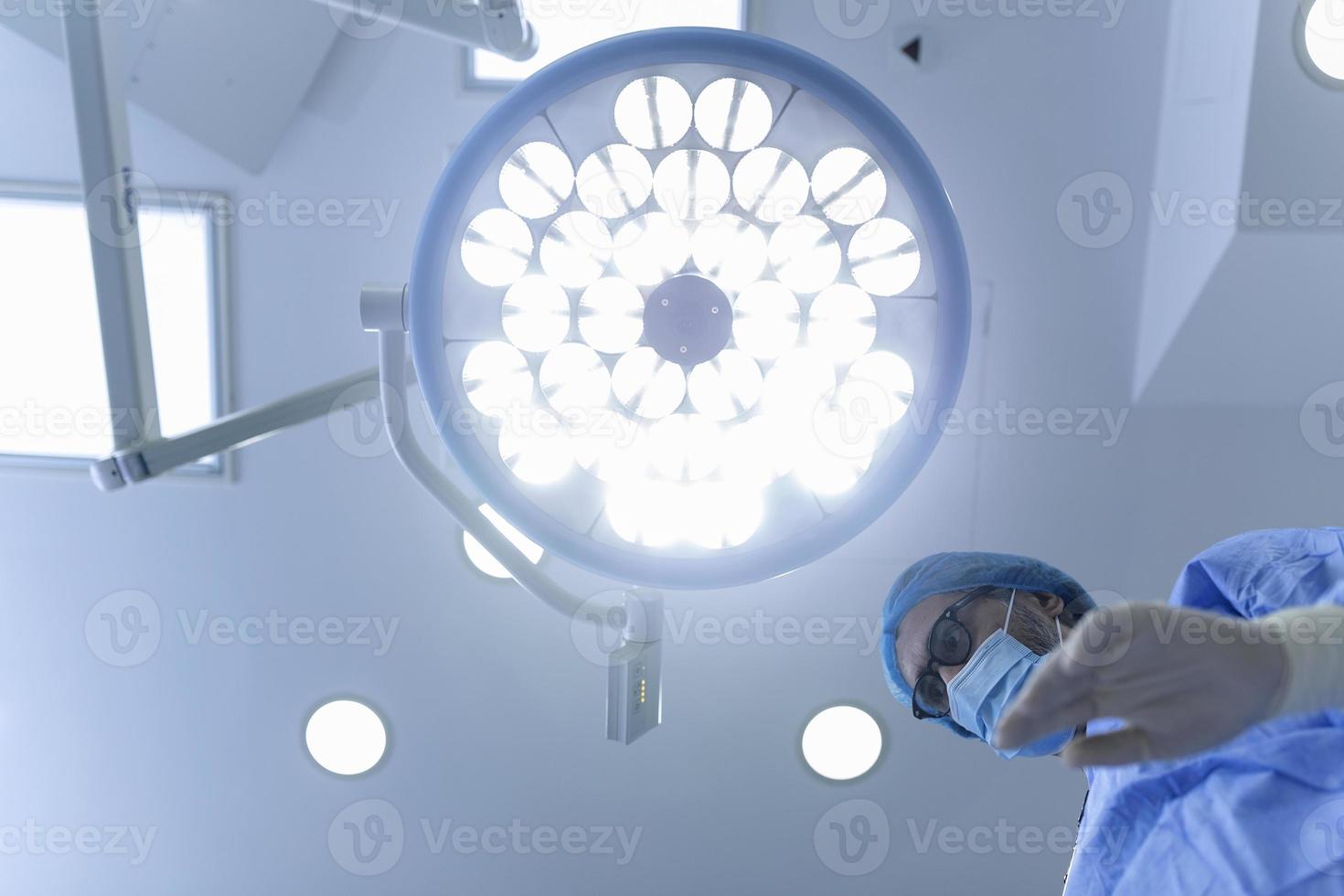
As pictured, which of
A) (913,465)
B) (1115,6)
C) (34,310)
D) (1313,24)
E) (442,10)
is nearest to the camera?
(913,465)

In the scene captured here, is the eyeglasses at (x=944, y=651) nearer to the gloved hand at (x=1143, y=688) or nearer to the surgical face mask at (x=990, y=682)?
the surgical face mask at (x=990, y=682)

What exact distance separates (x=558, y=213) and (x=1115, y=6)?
1.51 meters

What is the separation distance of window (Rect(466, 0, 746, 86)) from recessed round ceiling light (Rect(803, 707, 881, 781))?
161 cm

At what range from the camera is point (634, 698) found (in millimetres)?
1169

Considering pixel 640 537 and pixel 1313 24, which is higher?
pixel 1313 24

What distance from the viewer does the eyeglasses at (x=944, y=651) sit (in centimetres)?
140

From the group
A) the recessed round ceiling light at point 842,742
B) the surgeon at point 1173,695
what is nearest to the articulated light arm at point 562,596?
the surgeon at point 1173,695

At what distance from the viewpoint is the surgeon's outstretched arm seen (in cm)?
72

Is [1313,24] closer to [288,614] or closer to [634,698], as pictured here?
[634,698]

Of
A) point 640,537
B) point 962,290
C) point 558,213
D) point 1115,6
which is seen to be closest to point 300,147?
point 558,213

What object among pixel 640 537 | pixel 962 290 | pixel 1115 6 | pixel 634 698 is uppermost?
pixel 1115 6

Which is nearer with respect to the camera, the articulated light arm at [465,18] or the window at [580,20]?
the articulated light arm at [465,18]

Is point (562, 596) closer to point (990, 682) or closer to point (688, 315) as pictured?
point (688, 315)

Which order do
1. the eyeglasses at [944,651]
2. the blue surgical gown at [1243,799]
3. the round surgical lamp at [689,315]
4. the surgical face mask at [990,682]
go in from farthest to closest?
the eyeglasses at [944,651] < the surgical face mask at [990,682] < the blue surgical gown at [1243,799] < the round surgical lamp at [689,315]
